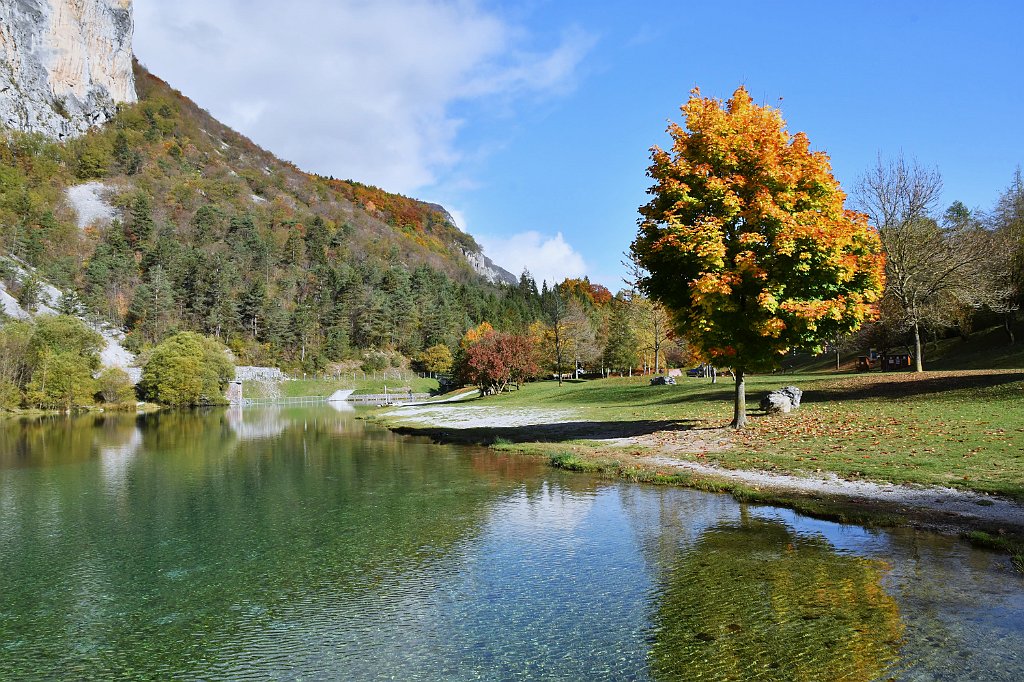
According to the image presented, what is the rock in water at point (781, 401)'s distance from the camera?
2686cm

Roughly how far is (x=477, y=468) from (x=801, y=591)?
556 inches

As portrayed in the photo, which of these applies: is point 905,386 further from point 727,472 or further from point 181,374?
point 181,374

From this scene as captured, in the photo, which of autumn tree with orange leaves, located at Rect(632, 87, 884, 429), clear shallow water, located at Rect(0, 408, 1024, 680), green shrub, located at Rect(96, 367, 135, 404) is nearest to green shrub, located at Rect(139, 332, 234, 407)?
green shrub, located at Rect(96, 367, 135, 404)

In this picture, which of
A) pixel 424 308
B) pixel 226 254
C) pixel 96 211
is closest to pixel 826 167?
pixel 424 308

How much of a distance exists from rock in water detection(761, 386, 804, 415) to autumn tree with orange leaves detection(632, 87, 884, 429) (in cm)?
452

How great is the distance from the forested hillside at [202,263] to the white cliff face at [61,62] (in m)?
5.45

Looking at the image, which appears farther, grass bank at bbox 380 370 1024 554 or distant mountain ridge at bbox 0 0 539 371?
distant mountain ridge at bbox 0 0 539 371

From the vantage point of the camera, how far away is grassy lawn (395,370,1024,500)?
50.3 feet

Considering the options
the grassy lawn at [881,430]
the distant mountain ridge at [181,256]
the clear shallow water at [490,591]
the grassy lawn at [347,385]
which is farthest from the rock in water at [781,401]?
the distant mountain ridge at [181,256]

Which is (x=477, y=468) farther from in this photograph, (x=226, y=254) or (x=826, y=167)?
(x=226, y=254)

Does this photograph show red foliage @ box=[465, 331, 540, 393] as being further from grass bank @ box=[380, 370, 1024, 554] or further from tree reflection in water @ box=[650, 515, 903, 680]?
tree reflection in water @ box=[650, 515, 903, 680]

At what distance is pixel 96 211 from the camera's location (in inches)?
6093

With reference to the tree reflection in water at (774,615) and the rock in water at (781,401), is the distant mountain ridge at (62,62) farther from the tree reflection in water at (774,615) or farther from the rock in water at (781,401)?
the tree reflection in water at (774,615)

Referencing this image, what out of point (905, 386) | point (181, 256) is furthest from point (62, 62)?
point (905, 386)
